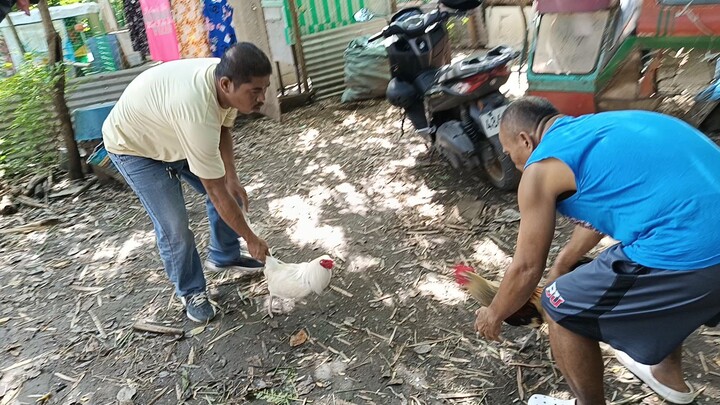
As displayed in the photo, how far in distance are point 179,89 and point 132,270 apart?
2.24 m

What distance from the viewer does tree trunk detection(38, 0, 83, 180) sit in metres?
6.52

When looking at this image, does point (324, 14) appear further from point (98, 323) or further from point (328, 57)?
point (98, 323)

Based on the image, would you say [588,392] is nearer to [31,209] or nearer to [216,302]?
[216,302]

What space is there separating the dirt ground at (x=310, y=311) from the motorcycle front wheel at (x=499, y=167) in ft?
0.41

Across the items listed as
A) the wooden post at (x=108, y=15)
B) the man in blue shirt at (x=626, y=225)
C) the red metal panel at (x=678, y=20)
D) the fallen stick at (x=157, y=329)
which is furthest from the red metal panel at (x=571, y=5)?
the wooden post at (x=108, y=15)

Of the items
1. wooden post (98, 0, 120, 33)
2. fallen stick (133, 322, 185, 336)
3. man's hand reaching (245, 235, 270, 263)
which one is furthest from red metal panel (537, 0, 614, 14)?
wooden post (98, 0, 120, 33)

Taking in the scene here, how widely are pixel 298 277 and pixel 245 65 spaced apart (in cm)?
134

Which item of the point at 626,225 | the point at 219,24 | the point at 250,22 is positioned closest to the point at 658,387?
the point at 626,225

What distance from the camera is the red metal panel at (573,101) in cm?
480

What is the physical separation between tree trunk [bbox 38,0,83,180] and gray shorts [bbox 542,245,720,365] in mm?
6342

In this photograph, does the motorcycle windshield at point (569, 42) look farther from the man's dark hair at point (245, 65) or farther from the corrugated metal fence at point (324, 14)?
the corrugated metal fence at point (324, 14)

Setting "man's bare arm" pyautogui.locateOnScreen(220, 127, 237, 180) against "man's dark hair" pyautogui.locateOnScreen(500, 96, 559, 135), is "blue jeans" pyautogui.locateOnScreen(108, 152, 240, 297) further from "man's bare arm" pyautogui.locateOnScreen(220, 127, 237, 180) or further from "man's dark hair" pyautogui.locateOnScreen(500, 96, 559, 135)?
"man's dark hair" pyautogui.locateOnScreen(500, 96, 559, 135)

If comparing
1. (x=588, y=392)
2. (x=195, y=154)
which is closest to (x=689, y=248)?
(x=588, y=392)

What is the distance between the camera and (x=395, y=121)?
7336 millimetres
